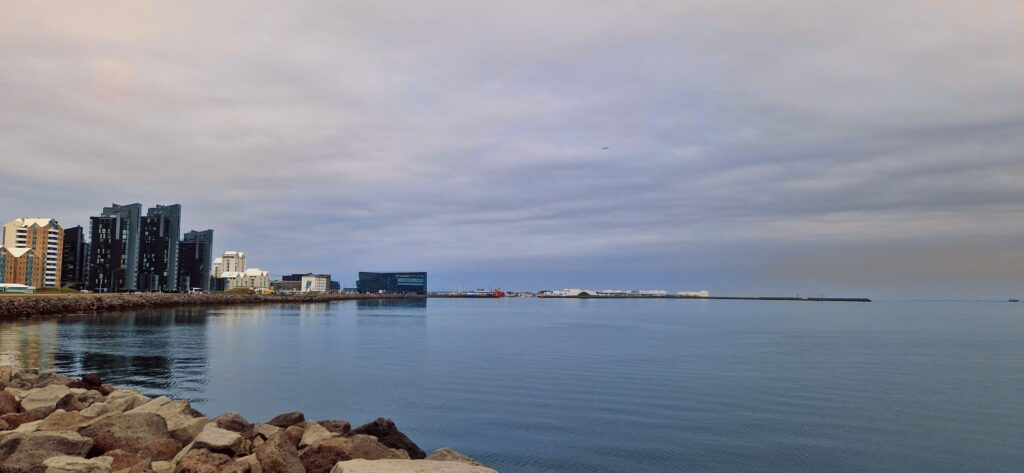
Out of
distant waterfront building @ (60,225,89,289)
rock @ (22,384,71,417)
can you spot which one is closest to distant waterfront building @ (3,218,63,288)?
distant waterfront building @ (60,225,89,289)

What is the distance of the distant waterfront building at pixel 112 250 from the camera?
615 ft

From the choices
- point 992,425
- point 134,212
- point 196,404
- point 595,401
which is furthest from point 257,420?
point 134,212

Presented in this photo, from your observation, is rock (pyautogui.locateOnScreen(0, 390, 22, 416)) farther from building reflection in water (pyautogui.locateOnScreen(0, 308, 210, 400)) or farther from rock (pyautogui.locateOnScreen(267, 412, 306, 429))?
building reflection in water (pyautogui.locateOnScreen(0, 308, 210, 400))

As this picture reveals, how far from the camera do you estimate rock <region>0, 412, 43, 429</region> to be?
1550cm

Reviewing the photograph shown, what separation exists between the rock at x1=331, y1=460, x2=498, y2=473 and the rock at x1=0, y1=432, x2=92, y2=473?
622cm

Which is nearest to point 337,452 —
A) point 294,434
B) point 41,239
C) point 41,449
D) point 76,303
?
point 294,434

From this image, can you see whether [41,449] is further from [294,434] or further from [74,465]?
[294,434]

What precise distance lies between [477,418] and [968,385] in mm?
27108

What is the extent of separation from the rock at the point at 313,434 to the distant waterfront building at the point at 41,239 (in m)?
211

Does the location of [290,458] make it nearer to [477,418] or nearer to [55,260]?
[477,418]

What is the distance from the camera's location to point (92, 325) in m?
66.9

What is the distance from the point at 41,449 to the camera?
1216 cm

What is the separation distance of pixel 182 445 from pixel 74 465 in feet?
10.3

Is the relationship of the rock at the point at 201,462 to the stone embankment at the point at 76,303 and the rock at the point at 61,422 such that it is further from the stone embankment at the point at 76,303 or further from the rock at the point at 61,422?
the stone embankment at the point at 76,303
